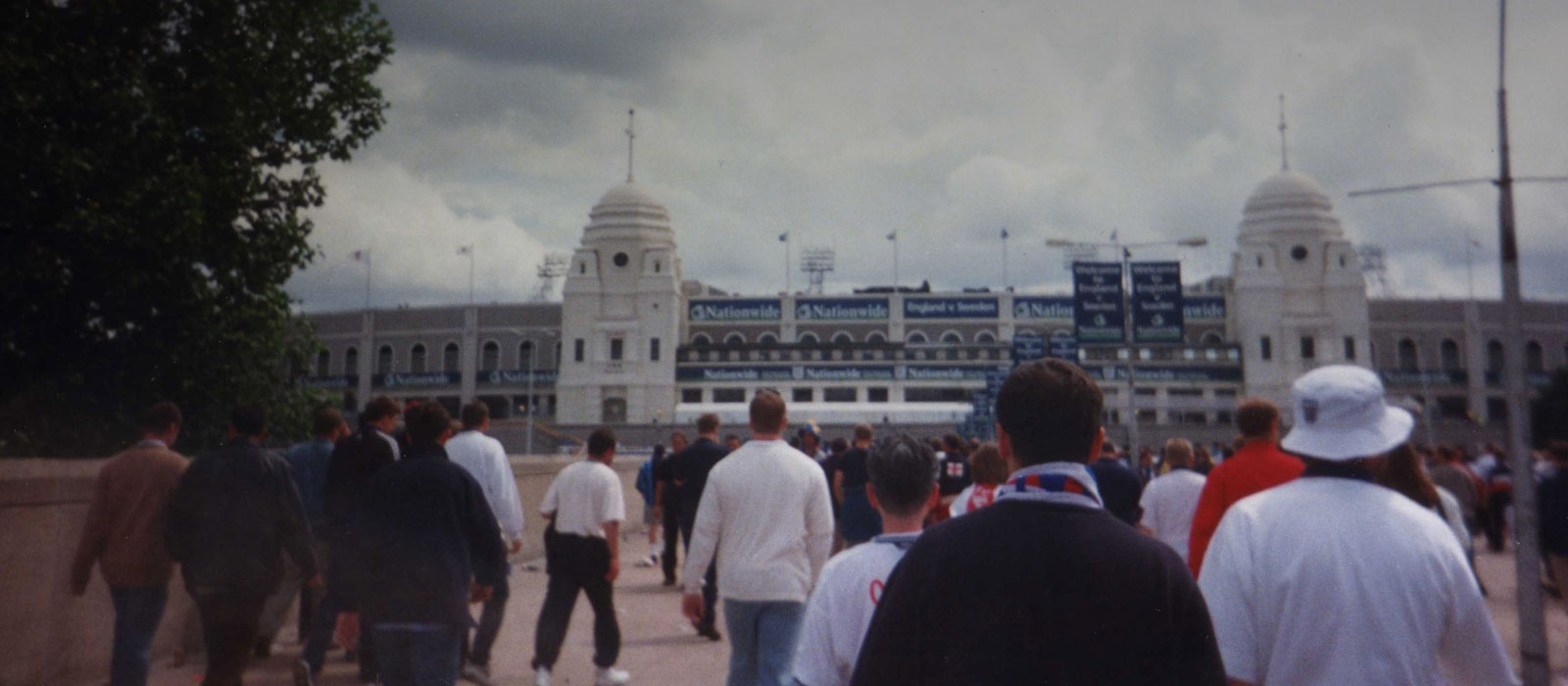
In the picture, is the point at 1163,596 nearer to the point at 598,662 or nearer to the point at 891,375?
the point at 598,662

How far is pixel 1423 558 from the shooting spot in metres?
2.74

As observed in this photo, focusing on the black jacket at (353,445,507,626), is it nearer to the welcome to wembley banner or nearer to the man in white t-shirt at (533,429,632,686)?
the man in white t-shirt at (533,429,632,686)

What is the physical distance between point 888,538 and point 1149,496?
5.81m

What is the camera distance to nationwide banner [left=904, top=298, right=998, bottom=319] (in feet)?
243

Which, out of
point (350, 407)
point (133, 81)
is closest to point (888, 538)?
point (133, 81)

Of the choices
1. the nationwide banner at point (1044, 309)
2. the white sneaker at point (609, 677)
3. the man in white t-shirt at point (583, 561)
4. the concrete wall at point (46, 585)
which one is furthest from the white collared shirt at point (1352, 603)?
the nationwide banner at point (1044, 309)

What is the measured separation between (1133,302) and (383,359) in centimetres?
6086

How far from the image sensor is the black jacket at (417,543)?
5.08m

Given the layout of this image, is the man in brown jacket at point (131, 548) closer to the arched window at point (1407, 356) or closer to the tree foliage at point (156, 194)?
the tree foliage at point (156, 194)

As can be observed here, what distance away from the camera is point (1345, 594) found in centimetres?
274

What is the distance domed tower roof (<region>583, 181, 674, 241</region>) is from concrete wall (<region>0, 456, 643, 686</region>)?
67.7m

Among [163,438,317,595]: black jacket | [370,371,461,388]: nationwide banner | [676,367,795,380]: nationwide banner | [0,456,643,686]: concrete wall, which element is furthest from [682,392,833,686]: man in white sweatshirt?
[370,371,461,388]: nationwide banner

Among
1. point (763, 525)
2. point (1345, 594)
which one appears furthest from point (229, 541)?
point (1345, 594)

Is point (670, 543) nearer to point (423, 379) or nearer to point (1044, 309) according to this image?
point (1044, 309)
